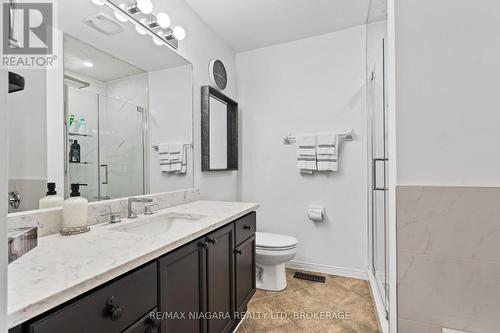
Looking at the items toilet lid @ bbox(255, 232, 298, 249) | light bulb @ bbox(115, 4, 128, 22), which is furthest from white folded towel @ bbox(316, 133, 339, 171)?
light bulb @ bbox(115, 4, 128, 22)

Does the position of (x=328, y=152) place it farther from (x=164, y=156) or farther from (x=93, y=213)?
(x=93, y=213)

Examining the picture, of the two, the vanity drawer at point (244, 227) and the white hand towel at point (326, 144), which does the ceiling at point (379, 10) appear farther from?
the vanity drawer at point (244, 227)

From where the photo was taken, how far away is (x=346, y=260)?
244 cm

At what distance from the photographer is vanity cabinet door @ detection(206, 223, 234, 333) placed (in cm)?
128

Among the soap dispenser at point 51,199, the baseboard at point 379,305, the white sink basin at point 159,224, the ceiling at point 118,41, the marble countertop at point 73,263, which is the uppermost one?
the ceiling at point 118,41

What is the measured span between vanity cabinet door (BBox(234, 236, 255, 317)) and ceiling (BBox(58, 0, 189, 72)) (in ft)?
4.56

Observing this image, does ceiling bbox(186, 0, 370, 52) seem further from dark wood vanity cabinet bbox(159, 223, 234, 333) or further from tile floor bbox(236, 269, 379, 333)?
tile floor bbox(236, 269, 379, 333)

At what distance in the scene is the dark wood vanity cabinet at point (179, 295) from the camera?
0.66 metres

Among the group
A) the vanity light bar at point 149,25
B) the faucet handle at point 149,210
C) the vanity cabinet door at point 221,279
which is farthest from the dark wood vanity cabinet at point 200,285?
the vanity light bar at point 149,25

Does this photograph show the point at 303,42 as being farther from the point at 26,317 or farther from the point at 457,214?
the point at 26,317

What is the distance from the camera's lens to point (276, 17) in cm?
226

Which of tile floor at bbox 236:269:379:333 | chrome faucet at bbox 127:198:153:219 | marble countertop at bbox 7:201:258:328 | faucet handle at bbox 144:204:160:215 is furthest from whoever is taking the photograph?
tile floor at bbox 236:269:379:333

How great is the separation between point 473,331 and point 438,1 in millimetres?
1387

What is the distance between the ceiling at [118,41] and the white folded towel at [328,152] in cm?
145
